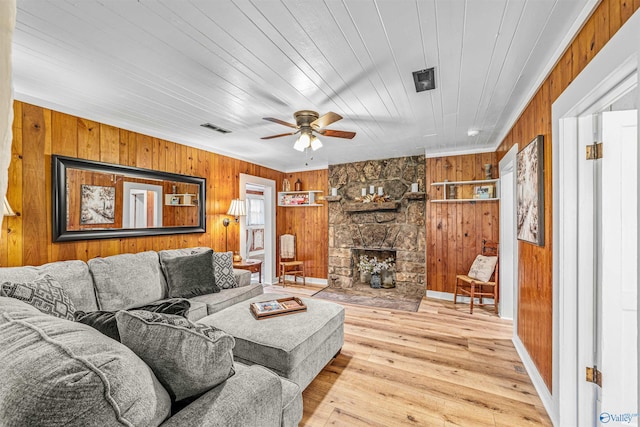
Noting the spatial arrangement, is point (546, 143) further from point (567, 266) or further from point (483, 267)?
point (483, 267)

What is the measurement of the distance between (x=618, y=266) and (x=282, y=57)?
91.0 inches

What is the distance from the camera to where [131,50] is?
181 cm

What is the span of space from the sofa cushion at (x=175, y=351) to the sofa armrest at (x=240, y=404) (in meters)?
0.06

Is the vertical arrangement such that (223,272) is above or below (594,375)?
above

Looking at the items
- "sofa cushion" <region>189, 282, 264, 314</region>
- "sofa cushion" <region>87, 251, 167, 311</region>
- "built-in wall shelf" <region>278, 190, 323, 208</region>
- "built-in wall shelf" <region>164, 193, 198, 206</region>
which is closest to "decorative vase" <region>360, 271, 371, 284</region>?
"built-in wall shelf" <region>278, 190, 323, 208</region>

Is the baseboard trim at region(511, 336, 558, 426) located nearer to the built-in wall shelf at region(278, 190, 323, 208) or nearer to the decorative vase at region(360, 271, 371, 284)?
the decorative vase at region(360, 271, 371, 284)

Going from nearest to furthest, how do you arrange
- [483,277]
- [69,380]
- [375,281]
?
[69,380] < [483,277] < [375,281]

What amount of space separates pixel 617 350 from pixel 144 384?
2.27 m

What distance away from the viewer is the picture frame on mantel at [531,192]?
206cm

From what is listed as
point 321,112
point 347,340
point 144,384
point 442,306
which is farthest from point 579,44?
point 442,306

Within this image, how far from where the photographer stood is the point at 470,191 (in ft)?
14.1

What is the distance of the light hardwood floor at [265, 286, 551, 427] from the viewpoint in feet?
6.31

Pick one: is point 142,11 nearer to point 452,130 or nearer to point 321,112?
point 321,112

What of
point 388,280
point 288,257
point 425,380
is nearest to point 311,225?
point 288,257
